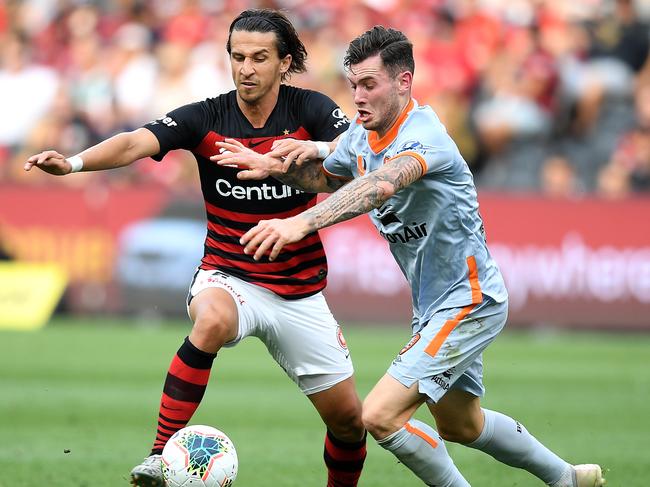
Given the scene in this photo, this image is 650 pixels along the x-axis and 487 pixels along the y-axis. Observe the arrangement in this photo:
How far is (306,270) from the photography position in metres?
7.26

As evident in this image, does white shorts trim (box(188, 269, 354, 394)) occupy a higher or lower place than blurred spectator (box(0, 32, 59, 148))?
lower

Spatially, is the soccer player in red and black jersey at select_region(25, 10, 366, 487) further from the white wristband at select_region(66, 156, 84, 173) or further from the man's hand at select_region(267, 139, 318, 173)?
the white wristband at select_region(66, 156, 84, 173)

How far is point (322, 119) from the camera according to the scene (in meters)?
7.30

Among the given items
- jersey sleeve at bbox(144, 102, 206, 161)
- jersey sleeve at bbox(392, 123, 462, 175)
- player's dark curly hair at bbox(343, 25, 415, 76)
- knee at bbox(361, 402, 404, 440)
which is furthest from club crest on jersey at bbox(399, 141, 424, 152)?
jersey sleeve at bbox(144, 102, 206, 161)

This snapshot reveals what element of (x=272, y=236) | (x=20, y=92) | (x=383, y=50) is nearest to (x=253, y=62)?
(x=383, y=50)

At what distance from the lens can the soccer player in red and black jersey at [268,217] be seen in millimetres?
7055

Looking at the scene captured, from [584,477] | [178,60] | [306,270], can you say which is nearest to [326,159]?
[306,270]

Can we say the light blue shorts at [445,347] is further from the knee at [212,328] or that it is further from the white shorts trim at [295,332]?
the knee at [212,328]

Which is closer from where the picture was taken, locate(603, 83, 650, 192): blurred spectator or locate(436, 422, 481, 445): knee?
locate(436, 422, 481, 445): knee

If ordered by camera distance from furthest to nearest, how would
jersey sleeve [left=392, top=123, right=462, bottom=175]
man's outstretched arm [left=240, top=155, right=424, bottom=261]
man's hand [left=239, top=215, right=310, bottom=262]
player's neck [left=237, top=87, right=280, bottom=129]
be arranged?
player's neck [left=237, top=87, right=280, bottom=129], jersey sleeve [left=392, top=123, right=462, bottom=175], man's outstretched arm [left=240, top=155, right=424, bottom=261], man's hand [left=239, top=215, right=310, bottom=262]

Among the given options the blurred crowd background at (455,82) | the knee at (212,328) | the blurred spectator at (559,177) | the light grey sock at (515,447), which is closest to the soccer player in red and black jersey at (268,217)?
the knee at (212,328)

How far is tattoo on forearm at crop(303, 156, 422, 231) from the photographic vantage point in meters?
5.86

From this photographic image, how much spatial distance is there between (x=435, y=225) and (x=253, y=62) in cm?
160

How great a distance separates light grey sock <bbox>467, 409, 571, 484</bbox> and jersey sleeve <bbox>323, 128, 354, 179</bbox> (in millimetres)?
1578
